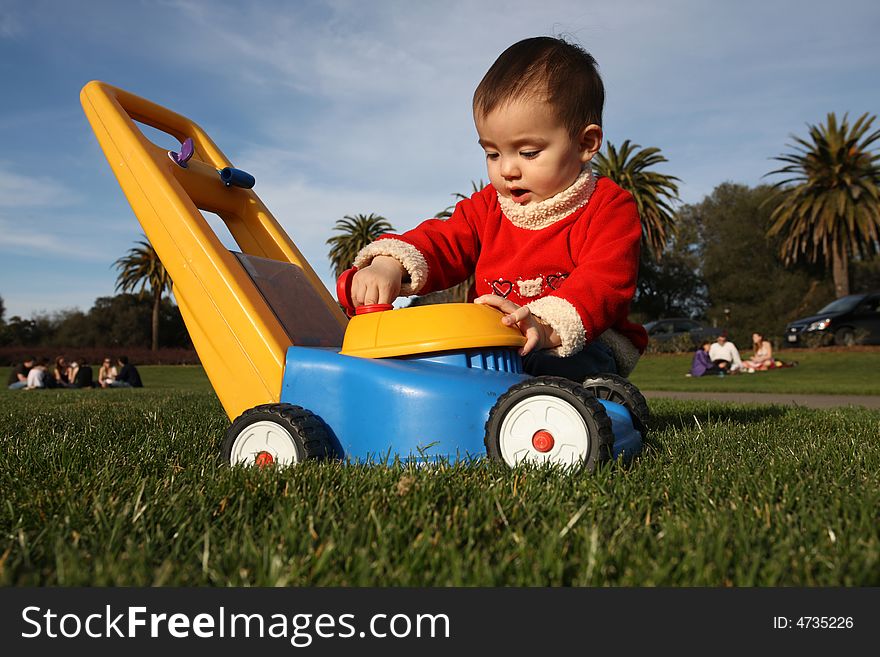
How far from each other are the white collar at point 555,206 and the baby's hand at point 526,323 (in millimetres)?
567

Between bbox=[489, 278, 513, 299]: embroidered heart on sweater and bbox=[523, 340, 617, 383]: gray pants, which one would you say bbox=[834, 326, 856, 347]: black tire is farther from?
bbox=[489, 278, 513, 299]: embroidered heart on sweater

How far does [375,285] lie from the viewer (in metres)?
2.73

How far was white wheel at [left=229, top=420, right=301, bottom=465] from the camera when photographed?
2213 mm

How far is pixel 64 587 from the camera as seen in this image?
1156mm

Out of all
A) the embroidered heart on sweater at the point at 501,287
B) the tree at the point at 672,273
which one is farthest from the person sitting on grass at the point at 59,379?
the tree at the point at 672,273

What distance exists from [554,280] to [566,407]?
0.92m

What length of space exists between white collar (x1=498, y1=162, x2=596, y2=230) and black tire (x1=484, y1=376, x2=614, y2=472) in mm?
990

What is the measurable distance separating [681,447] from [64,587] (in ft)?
7.38

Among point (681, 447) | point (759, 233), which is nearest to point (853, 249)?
point (759, 233)

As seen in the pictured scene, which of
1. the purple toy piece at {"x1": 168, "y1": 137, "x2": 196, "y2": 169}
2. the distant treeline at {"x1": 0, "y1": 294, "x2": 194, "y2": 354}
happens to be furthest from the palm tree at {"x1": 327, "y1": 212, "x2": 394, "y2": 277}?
the purple toy piece at {"x1": 168, "y1": 137, "x2": 196, "y2": 169}

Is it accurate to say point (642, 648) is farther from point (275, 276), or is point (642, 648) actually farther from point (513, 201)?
point (275, 276)

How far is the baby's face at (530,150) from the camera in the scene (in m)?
2.52

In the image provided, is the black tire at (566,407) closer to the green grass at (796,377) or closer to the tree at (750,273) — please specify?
the green grass at (796,377)

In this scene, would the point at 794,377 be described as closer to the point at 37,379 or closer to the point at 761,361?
the point at 761,361
